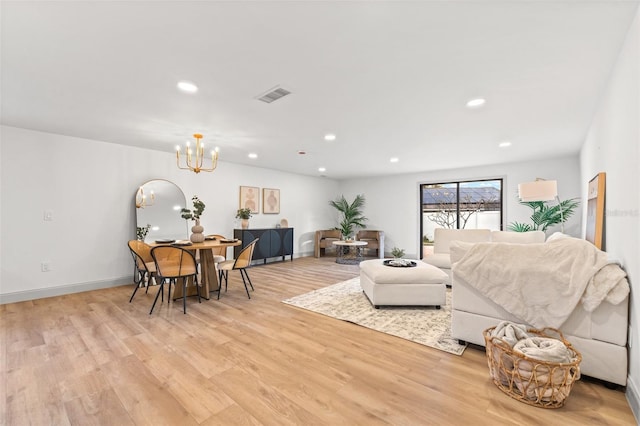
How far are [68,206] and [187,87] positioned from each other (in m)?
3.16

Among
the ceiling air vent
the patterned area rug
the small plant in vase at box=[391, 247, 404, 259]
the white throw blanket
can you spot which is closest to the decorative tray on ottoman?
the patterned area rug

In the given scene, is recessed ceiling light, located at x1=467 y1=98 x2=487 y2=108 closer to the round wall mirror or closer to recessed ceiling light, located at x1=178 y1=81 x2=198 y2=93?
recessed ceiling light, located at x1=178 y1=81 x2=198 y2=93

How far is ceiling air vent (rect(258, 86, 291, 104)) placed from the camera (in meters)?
2.58

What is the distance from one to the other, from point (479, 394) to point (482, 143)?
3860mm

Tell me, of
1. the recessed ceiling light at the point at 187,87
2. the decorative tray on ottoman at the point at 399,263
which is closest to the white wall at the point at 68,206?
the recessed ceiling light at the point at 187,87

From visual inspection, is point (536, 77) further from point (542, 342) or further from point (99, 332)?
point (99, 332)

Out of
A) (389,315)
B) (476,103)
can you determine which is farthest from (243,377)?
(476,103)

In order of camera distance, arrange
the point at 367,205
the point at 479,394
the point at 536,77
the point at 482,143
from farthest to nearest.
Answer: the point at 367,205
the point at 482,143
the point at 536,77
the point at 479,394

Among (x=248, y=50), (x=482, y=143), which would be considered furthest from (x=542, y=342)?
(x=482, y=143)

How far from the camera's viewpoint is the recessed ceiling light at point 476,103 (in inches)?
109

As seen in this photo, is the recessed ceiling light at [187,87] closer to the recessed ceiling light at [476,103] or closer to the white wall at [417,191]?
the recessed ceiling light at [476,103]

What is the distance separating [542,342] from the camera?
1786mm

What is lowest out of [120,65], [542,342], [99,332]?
[99,332]

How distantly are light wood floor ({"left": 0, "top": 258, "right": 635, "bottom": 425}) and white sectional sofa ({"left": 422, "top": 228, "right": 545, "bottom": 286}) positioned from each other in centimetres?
225
